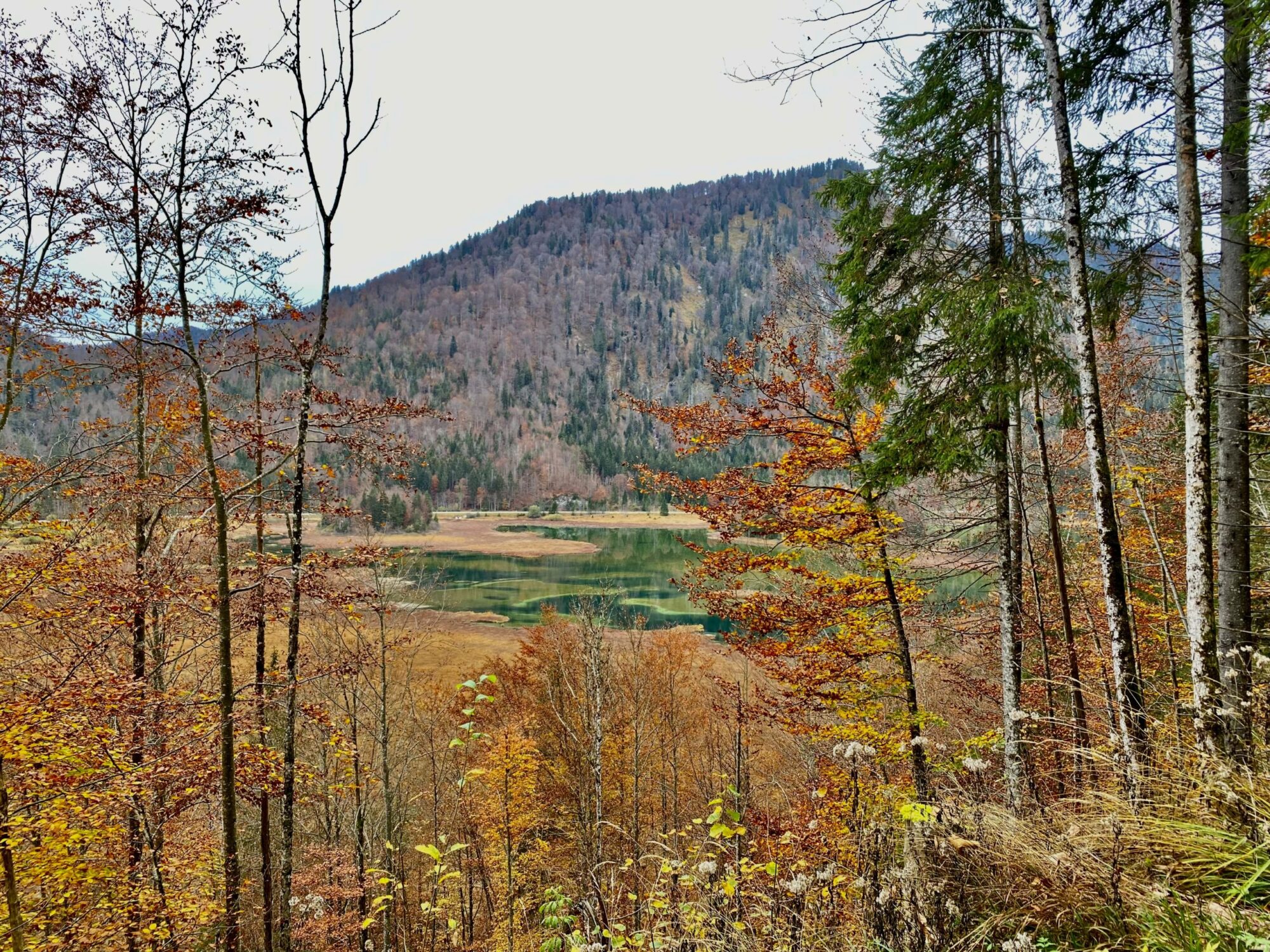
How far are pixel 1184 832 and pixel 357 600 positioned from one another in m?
7.58

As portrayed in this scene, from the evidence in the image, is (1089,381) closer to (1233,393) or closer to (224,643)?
(1233,393)

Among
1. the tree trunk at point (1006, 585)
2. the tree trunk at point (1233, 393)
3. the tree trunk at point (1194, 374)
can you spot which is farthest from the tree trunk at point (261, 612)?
the tree trunk at point (1233, 393)

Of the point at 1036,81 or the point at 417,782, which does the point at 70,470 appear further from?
the point at 417,782

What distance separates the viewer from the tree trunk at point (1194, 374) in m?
3.44

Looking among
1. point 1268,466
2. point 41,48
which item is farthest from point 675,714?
point 41,48

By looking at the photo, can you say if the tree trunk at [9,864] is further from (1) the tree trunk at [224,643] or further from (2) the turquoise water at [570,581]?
(2) the turquoise water at [570,581]

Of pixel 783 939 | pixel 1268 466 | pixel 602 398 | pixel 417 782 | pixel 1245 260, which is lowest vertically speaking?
pixel 417 782

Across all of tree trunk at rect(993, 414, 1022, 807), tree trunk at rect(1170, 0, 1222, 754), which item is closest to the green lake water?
tree trunk at rect(993, 414, 1022, 807)

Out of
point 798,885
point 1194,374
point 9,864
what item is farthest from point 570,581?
point 798,885

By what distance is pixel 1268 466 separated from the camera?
22.1 ft

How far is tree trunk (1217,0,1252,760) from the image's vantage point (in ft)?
12.6

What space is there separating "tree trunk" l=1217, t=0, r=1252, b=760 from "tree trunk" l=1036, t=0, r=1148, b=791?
546mm

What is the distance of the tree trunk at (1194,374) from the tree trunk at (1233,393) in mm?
390

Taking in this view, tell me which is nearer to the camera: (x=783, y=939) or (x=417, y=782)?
(x=783, y=939)
